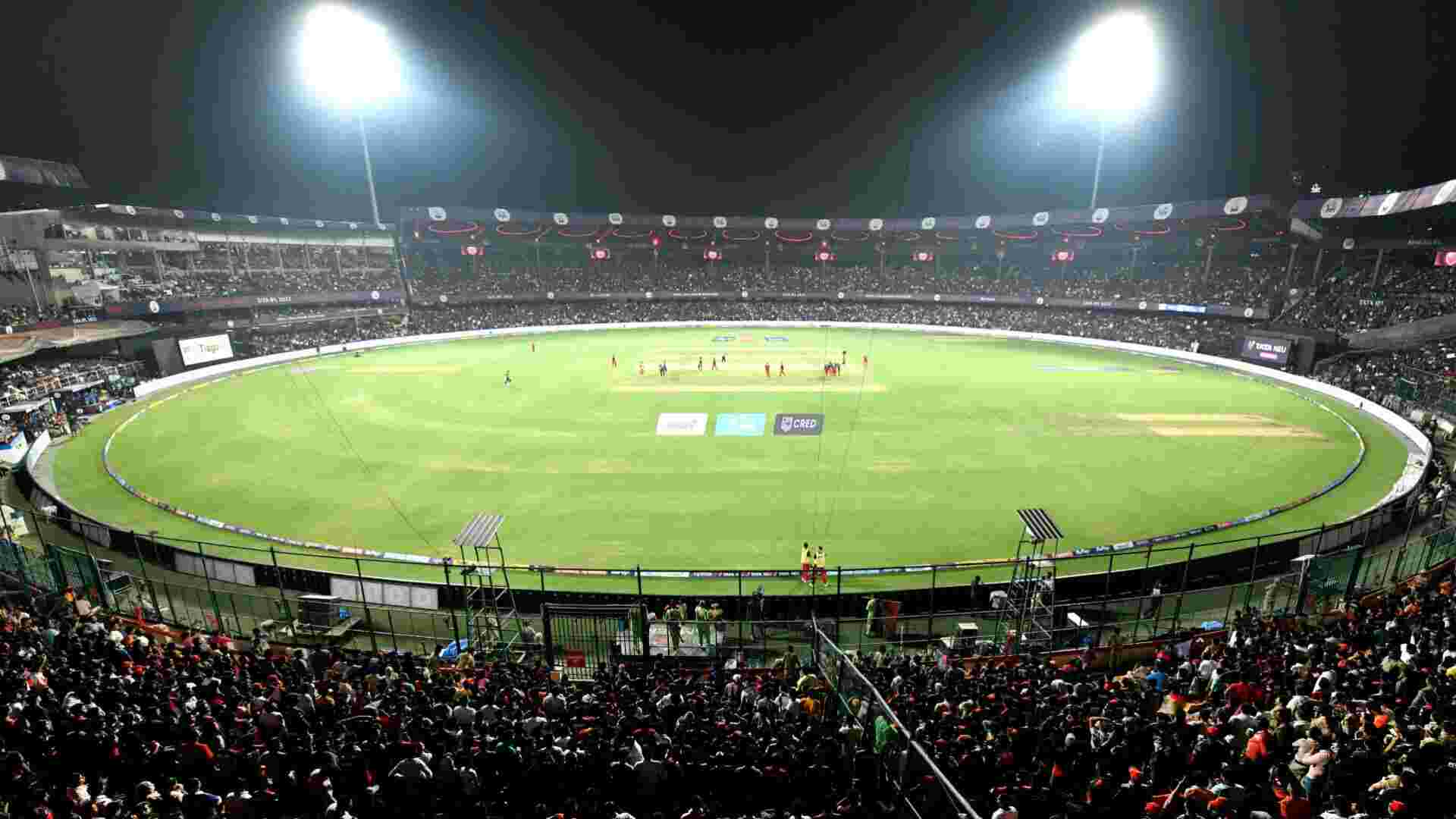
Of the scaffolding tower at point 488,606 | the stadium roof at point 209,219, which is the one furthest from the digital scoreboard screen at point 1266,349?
the stadium roof at point 209,219

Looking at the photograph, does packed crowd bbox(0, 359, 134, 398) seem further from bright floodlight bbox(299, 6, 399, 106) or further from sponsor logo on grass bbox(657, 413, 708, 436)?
sponsor logo on grass bbox(657, 413, 708, 436)

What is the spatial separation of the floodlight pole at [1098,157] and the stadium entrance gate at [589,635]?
76.1 meters

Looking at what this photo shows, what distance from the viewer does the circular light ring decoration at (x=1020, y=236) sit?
77.8 meters

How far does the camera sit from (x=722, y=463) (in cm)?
2698

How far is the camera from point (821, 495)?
23.5 meters

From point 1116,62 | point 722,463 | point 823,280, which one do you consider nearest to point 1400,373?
point 1116,62

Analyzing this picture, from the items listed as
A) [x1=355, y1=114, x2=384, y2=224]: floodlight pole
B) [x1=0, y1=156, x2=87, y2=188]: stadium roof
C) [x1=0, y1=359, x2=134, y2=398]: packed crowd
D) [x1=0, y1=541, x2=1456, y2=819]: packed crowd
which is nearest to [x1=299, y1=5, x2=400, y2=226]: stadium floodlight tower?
[x1=355, y1=114, x2=384, y2=224]: floodlight pole

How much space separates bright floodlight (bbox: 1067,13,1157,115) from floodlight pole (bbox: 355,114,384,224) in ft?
28.7

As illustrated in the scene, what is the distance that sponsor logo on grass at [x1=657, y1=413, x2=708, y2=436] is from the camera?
102 feet

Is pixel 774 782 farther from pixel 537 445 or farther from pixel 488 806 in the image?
pixel 537 445

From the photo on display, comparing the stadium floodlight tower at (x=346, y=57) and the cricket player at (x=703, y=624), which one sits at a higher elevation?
the stadium floodlight tower at (x=346, y=57)

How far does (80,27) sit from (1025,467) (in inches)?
2815

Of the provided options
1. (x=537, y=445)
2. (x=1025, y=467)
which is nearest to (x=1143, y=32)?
(x=1025, y=467)

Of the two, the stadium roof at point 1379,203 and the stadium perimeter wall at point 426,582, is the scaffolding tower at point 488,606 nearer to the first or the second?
the stadium perimeter wall at point 426,582
